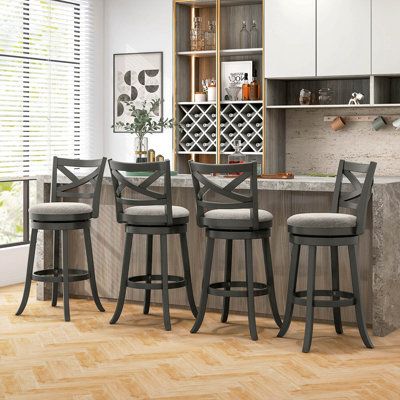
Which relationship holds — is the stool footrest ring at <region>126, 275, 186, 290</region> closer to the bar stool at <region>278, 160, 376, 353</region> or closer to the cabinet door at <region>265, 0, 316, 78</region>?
the bar stool at <region>278, 160, 376, 353</region>

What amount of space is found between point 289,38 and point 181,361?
3.52 metres

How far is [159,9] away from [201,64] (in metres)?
0.67

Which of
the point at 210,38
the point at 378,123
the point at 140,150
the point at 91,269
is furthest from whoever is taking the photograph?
the point at 210,38

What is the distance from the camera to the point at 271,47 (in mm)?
7152

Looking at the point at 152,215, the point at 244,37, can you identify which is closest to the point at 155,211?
the point at 152,215

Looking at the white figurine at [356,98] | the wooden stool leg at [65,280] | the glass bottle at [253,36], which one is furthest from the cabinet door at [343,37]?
the wooden stool leg at [65,280]

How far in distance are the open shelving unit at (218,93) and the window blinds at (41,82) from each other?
3.39ft

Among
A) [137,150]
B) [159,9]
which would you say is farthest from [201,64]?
[137,150]

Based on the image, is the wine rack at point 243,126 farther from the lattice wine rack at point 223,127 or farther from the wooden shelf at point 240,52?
the wooden shelf at point 240,52

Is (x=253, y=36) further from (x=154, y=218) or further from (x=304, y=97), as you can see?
(x=154, y=218)

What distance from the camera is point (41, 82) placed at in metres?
7.68

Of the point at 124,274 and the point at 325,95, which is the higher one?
the point at 325,95

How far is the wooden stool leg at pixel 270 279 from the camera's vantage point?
16.8 ft

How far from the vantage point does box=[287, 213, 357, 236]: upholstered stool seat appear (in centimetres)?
470
